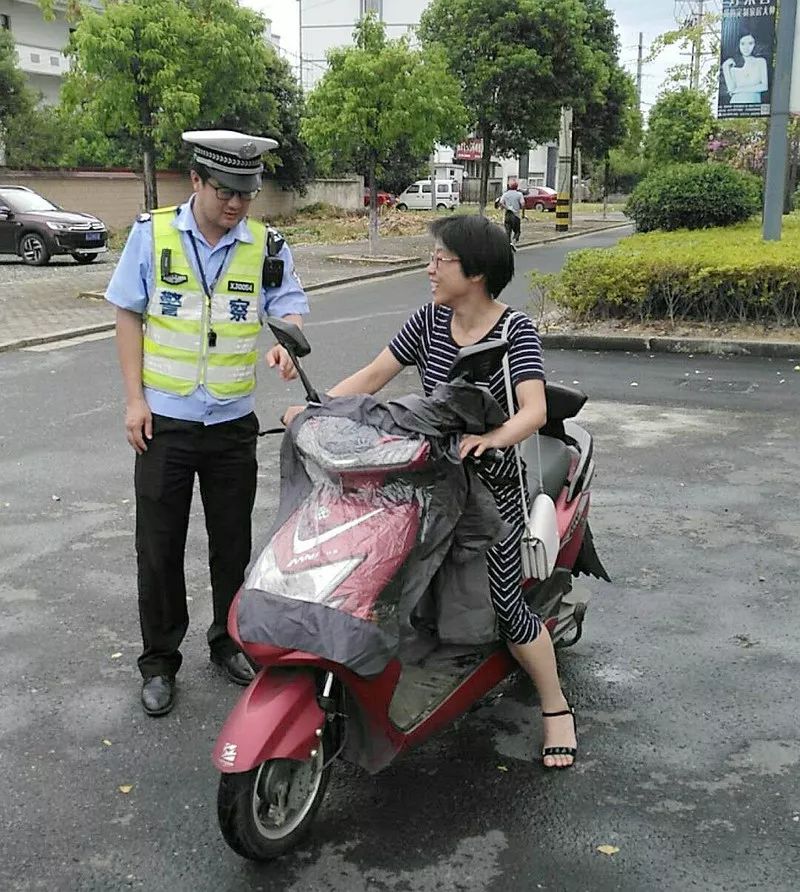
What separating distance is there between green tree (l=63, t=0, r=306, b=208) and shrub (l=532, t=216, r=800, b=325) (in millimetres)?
7412

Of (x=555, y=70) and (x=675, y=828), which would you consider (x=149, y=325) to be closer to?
(x=675, y=828)

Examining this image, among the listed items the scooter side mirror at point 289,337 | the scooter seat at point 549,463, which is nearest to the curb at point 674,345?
the scooter seat at point 549,463

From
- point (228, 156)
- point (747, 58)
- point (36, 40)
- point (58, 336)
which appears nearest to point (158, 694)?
point (228, 156)

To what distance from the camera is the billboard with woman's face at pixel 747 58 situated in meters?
15.6

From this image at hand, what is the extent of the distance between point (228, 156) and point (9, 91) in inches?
1338

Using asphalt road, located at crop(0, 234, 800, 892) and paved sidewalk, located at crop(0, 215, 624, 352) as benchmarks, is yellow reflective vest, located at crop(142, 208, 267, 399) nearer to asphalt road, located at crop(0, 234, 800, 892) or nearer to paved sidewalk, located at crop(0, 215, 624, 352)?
asphalt road, located at crop(0, 234, 800, 892)

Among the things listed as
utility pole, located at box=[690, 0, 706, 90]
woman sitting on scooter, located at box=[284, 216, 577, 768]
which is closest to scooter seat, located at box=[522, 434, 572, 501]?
woman sitting on scooter, located at box=[284, 216, 577, 768]

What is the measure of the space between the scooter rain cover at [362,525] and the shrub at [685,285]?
346 inches

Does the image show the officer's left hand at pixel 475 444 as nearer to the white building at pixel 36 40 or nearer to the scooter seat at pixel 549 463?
the scooter seat at pixel 549 463

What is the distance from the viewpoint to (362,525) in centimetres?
272

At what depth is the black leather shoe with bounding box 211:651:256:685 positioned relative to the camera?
387 cm

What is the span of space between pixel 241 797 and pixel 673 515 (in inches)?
141

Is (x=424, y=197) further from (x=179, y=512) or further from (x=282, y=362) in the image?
(x=282, y=362)

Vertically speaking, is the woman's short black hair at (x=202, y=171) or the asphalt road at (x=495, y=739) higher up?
the woman's short black hair at (x=202, y=171)
